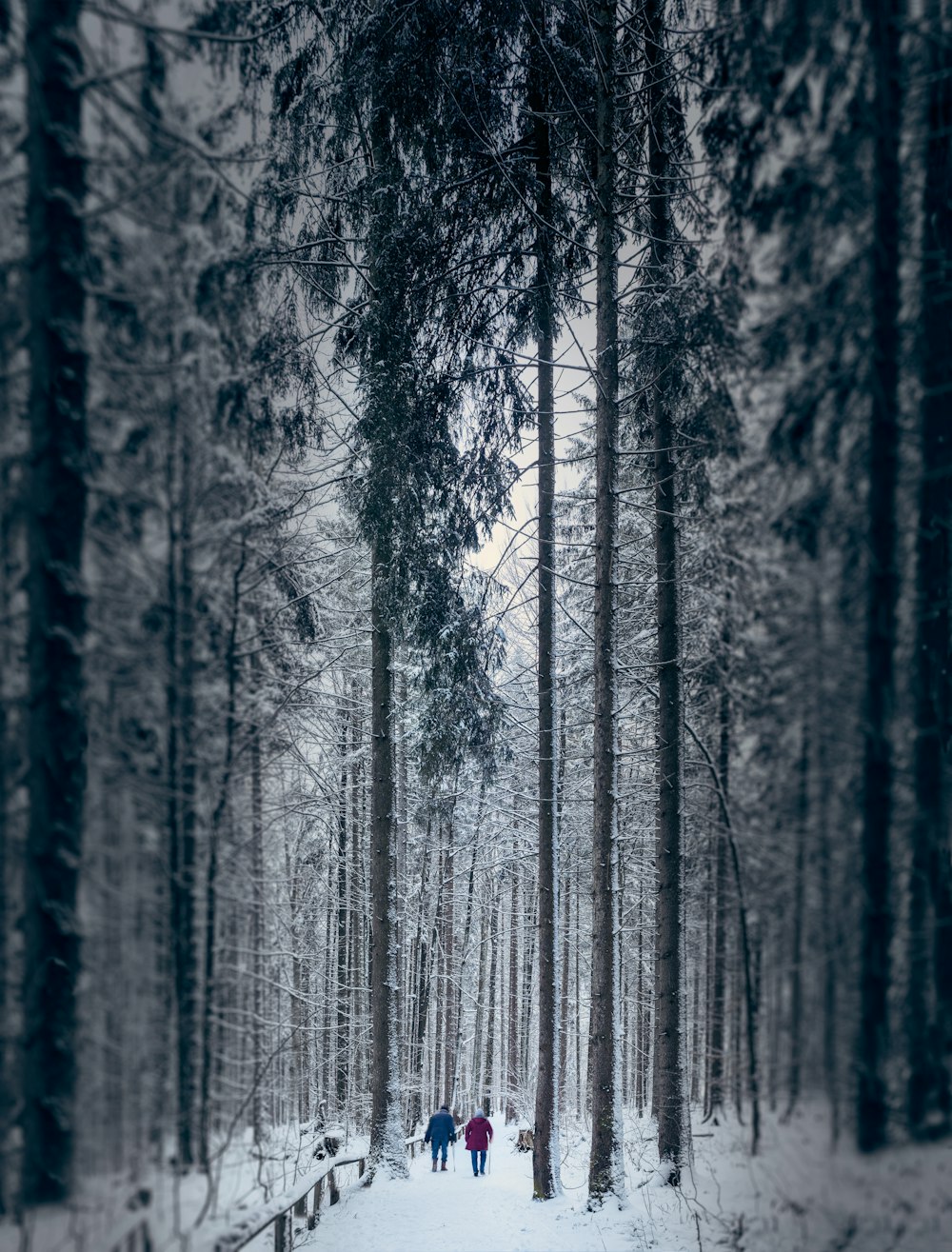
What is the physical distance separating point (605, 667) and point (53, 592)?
6175mm

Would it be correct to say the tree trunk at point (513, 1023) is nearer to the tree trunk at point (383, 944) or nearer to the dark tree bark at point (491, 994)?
the dark tree bark at point (491, 994)

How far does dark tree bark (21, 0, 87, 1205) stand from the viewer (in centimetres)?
166

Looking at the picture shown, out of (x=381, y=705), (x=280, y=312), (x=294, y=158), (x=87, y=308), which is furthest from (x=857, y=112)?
(x=381, y=705)

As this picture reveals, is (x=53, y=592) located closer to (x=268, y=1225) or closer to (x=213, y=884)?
(x=213, y=884)

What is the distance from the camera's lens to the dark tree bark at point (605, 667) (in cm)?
719

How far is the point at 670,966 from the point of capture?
279 inches

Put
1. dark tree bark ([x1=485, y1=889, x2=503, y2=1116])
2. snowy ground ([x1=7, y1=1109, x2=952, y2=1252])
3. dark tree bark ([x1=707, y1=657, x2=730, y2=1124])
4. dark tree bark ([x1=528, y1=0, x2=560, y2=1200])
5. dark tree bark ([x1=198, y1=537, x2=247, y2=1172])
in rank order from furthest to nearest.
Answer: dark tree bark ([x1=485, y1=889, x2=503, y2=1116]), dark tree bark ([x1=528, y1=0, x2=560, y2=1200]), dark tree bark ([x1=707, y1=657, x2=730, y2=1124]), dark tree bark ([x1=198, y1=537, x2=247, y2=1172]), snowy ground ([x1=7, y1=1109, x2=952, y2=1252])

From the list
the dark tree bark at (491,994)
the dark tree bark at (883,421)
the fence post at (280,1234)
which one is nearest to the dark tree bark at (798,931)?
the dark tree bark at (883,421)

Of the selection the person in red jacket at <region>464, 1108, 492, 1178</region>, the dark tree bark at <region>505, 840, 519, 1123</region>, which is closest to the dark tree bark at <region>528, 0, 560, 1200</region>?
the person in red jacket at <region>464, 1108, 492, 1178</region>

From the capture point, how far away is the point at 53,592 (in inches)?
67.1

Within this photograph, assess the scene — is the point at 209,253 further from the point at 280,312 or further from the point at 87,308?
the point at 280,312

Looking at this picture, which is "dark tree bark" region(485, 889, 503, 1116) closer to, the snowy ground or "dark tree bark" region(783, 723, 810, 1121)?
the snowy ground

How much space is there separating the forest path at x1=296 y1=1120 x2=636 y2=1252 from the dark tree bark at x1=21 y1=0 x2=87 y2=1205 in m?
4.27

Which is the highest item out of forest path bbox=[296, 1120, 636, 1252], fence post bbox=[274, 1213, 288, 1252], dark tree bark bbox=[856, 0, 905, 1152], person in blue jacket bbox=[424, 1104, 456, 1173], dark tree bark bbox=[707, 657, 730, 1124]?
dark tree bark bbox=[856, 0, 905, 1152]
